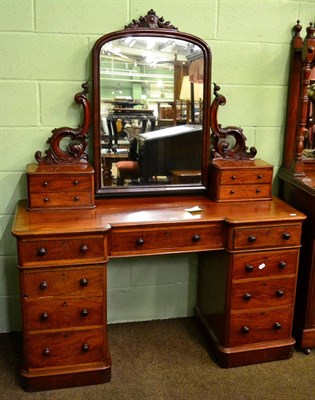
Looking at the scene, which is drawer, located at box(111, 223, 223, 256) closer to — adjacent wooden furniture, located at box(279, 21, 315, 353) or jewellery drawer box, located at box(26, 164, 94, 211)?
jewellery drawer box, located at box(26, 164, 94, 211)

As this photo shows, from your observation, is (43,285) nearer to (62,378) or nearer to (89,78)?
(62,378)

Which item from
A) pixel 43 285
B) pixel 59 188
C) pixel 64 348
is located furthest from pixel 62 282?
pixel 59 188

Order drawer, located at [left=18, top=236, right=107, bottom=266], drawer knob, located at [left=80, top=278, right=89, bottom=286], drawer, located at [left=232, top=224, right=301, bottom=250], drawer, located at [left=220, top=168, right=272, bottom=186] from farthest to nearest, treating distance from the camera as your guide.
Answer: drawer, located at [left=220, top=168, right=272, bottom=186] < drawer, located at [left=232, top=224, right=301, bottom=250] < drawer knob, located at [left=80, top=278, right=89, bottom=286] < drawer, located at [left=18, top=236, right=107, bottom=266]

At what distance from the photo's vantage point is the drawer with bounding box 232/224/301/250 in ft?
7.67

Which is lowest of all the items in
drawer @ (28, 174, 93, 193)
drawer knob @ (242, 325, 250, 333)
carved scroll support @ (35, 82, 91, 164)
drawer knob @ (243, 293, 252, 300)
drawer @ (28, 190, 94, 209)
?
drawer knob @ (242, 325, 250, 333)

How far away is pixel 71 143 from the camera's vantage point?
2.54 metres

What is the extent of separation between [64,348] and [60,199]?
723 millimetres

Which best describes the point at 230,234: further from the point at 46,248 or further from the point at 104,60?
the point at 104,60

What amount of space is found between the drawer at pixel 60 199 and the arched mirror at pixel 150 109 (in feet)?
0.55

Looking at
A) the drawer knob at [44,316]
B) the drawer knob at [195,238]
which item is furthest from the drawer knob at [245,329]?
the drawer knob at [44,316]

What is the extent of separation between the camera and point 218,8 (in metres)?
2.59

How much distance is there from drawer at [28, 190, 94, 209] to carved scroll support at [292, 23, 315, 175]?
117cm

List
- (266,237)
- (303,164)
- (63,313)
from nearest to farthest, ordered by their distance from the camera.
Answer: (63,313), (266,237), (303,164)

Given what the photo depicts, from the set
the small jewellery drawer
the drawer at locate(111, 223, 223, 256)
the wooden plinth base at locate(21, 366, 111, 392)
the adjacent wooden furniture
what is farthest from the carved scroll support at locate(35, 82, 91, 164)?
the adjacent wooden furniture
